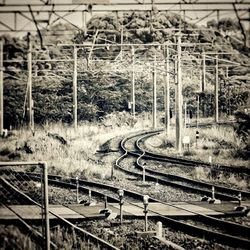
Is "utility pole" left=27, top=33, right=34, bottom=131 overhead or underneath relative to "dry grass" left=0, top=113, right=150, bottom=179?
overhead

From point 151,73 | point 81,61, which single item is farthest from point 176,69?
point 81,61

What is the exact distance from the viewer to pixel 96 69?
12.4 meters

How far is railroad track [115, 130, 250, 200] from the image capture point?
10242 mm

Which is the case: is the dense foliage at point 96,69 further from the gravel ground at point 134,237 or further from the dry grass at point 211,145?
the gravel ground at point 134,237

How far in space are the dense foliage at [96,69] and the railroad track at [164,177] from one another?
1208 mm

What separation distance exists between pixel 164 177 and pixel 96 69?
12.4 feet

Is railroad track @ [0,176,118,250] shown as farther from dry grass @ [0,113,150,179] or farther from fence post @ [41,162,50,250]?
dry grass @ [0,113,150,179]

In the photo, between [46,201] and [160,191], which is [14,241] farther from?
[160,191]

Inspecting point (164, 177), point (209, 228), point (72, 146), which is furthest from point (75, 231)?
point (164, 177)

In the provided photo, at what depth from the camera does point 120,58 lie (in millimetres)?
13602

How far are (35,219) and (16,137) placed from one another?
6.64 ft

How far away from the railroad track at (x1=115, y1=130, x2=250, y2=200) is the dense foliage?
1208 mm

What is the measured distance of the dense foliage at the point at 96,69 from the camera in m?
9.65

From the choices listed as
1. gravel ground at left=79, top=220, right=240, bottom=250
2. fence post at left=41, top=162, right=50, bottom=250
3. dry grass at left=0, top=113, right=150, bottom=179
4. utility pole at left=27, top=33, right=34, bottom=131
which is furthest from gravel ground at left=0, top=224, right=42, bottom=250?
utility pole at left=27, top=33, right=34, bottom=131
